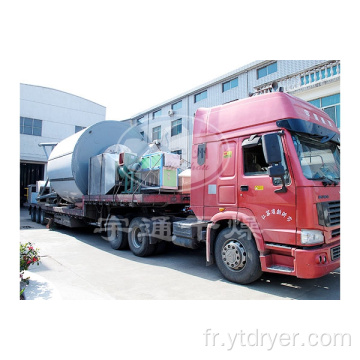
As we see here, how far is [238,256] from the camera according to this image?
4.30m

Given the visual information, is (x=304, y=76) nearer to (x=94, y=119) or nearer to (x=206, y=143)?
(x=206, y=143)

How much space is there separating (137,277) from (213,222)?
174 cm

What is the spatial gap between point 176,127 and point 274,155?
54.7ft

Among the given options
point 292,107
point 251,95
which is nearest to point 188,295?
point 292,107

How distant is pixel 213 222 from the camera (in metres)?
4.70

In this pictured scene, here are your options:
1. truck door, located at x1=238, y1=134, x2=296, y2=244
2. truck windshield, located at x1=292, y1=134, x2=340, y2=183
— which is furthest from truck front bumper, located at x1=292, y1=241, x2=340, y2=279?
truck windshield, located at x1=292, y1=134, x2=340, y2=183

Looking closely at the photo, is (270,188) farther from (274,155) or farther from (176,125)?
(176,125)

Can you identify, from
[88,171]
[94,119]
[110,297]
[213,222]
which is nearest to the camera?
[110,297]

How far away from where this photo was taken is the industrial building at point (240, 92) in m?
11.5

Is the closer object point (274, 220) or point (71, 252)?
point (274, 220)

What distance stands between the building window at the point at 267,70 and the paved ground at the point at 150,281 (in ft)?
41.9

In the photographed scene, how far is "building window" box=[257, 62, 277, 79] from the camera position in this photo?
15.3 m

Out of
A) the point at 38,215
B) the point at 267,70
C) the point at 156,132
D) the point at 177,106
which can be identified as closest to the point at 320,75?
the point at 267,70

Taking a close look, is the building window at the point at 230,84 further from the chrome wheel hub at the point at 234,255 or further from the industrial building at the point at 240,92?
the chrome wheel hub at the point at 234,255
